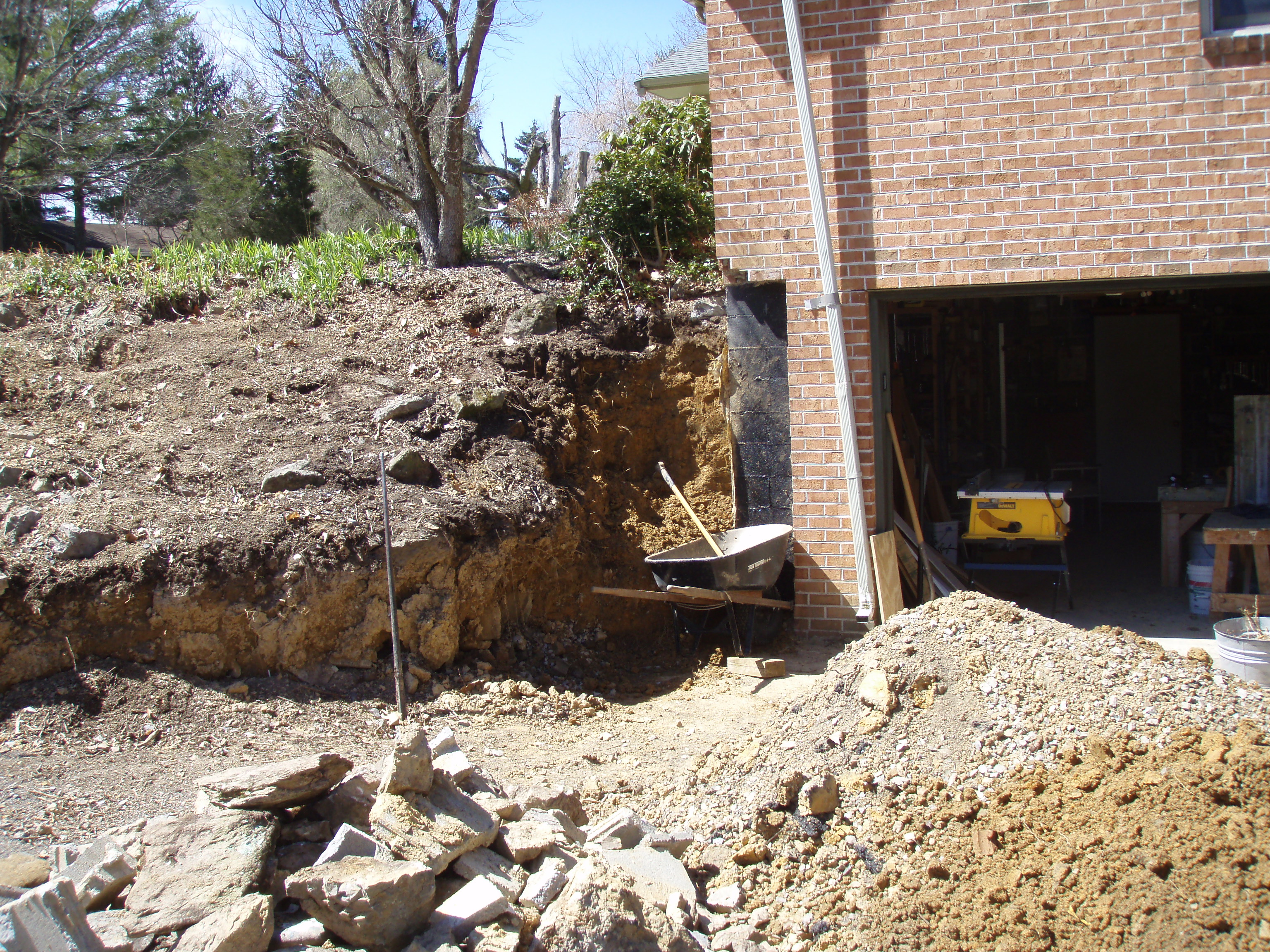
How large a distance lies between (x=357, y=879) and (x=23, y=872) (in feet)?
4.23

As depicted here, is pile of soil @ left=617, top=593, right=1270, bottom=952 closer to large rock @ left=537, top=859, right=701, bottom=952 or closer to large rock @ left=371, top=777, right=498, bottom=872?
large rock @ left=537, top=859, right=701, bottom=952

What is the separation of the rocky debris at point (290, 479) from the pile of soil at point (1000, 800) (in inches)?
139

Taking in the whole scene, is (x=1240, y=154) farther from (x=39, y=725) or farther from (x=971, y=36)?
(x=39, y=725)

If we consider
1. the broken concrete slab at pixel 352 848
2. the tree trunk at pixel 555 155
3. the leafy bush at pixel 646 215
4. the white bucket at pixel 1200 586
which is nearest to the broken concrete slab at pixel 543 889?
the broken concrete slab at pixel 352 848

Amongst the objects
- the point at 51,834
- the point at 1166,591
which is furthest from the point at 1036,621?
the point at 51,834

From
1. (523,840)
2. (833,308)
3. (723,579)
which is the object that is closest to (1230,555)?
(833,308)

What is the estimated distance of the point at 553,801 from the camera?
4.45 meters

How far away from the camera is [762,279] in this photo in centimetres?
727

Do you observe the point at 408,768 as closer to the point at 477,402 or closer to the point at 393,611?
the point at 393,611

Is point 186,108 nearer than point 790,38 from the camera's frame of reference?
No

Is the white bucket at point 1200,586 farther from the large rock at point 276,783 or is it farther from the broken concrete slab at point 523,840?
the large rock at point 276,783

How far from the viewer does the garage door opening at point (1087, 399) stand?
980 centimetres

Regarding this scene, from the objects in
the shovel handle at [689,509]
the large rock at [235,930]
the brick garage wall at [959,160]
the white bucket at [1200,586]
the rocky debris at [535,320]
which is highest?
the brick garage wall at [959,160]

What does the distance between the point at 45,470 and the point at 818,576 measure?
228 inches
